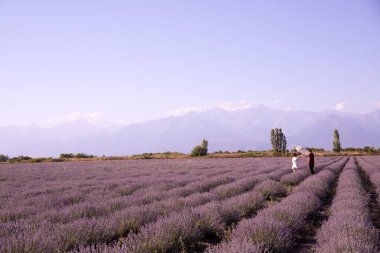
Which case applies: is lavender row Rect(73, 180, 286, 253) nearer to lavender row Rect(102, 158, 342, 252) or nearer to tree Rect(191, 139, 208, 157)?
lavender row Rect(102, 158, 342, 252)

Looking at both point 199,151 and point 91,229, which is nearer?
point 91,229

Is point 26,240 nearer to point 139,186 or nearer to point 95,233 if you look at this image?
point 95,233

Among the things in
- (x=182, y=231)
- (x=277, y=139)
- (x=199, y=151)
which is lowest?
(x=182, y=231)

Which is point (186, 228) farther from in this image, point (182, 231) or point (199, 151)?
point (199, 151)

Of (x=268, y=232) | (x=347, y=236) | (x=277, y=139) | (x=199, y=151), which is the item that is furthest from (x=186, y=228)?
(x=277, y=139)

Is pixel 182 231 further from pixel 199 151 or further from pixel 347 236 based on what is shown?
pixel 199 151

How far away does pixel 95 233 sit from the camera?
487 centimetres

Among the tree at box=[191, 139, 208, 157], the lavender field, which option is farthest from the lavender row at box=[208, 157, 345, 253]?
the tree at box=[191, 139, 208, 157]

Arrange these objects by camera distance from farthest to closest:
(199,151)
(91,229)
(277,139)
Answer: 1. (277,139)
2. (199,151)
3. (91,229)

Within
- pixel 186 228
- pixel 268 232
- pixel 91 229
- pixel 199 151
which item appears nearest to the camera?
pixel 268 232

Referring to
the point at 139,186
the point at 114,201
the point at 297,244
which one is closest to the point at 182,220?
the point at 297,244

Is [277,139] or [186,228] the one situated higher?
[277,139]

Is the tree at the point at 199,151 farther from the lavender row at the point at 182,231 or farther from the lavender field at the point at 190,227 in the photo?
the lavender row at the point at 182,231

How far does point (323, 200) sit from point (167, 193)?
4.01 metres
